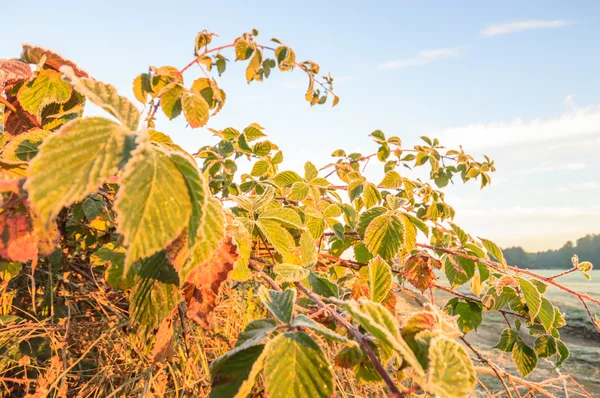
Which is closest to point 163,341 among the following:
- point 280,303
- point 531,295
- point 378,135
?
point 280,303

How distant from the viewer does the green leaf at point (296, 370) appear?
32 centimetres

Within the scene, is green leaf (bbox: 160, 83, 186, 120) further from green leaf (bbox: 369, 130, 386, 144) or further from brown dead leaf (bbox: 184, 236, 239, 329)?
green leaf (bbox: 369, 130, 386, 144)

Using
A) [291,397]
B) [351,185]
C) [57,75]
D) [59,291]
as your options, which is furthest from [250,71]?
[291,397]

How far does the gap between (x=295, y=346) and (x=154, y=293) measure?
24 centimetres

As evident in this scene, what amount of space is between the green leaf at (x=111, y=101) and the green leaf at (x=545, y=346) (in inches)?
42.6

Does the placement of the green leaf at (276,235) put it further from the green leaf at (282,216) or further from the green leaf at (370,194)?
the green leaf at (370,194)

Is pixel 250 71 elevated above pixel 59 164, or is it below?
above

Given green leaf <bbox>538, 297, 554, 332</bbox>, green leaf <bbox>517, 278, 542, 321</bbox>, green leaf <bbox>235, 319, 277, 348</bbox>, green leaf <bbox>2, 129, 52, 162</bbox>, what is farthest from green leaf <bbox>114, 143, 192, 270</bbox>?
green leaf <bbox>538, 297, 554, 332</bbox>

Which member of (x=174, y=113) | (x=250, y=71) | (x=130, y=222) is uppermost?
(x=250, y=71)

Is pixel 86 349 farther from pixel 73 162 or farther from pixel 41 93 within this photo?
pixel 73 162

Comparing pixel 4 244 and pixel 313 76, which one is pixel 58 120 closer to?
pixel 4 244

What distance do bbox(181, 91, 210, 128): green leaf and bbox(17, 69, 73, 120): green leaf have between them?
0.66ft

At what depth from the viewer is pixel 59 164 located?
0.30m

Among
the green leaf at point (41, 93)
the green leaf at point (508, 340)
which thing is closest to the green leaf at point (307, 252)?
the green leaf at point (41, 93)
